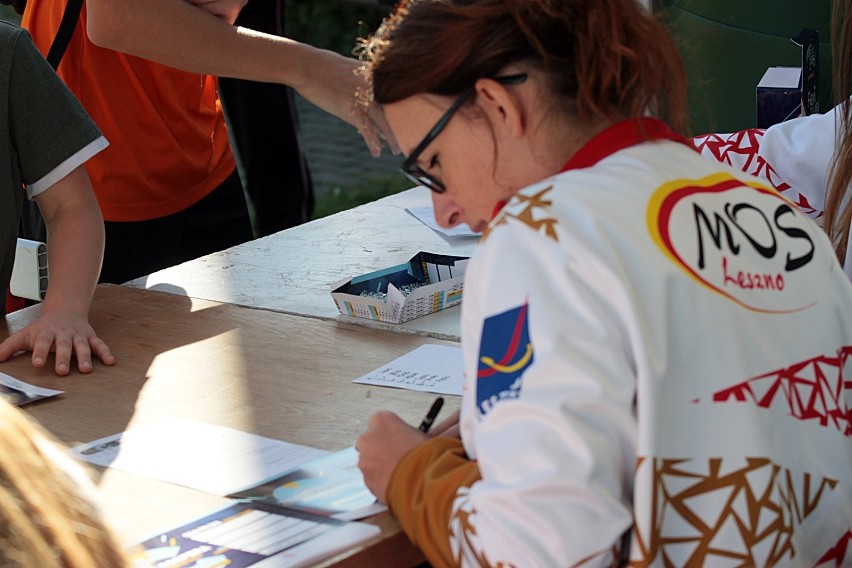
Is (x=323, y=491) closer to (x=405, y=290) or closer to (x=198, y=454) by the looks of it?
(x=198, y=454)

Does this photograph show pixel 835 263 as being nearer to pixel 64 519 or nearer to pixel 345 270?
pixel 64 519

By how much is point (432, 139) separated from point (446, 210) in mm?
119

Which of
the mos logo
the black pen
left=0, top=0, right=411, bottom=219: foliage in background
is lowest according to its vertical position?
left=0, top=0, right=411, bottom=219: foliage in background

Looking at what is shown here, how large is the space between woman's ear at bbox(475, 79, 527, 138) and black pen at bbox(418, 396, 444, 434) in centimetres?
44

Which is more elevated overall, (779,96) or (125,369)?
(779,96)

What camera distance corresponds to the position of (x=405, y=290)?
2125 mm

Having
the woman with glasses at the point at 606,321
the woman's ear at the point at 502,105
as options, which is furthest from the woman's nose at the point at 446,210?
the woman's ear at the point at 502,105

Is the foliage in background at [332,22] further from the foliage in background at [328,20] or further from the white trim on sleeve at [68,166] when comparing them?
the white trim on sleeve at [68,166]

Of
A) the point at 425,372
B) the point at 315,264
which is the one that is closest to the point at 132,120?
the point at 315,264

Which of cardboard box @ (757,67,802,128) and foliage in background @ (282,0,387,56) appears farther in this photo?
foliage in background @ (282,0,387,56)

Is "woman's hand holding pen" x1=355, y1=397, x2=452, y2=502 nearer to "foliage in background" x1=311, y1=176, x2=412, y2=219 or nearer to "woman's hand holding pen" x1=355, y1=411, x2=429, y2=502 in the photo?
"woman's hand holding pen" x1=355, y1=411, x2=429, y2=502

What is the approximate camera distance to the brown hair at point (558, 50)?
126 centimetres

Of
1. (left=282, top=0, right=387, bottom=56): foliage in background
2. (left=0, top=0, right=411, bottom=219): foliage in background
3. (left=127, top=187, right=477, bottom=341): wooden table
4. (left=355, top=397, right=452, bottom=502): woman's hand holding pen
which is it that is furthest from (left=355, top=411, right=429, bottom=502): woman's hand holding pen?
(left=282, top=0, right=387, bottom=56): foliage in background

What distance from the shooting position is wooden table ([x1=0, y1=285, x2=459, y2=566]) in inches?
57.0
